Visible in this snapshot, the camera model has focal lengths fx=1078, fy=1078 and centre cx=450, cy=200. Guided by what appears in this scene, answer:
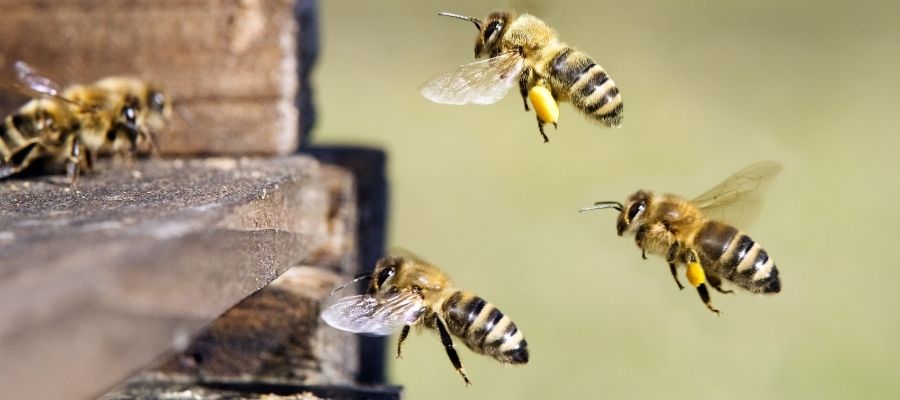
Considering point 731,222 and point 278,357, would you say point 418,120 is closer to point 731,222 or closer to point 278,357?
point 731,222

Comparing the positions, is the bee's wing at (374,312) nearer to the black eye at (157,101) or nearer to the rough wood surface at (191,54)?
the rough wood surface at (191,54)

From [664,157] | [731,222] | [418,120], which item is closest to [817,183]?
[664,157]

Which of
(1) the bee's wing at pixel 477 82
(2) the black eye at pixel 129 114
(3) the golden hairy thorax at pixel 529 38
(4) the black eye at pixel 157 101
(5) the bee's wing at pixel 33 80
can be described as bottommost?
(2) the black eye at pixel 129 114

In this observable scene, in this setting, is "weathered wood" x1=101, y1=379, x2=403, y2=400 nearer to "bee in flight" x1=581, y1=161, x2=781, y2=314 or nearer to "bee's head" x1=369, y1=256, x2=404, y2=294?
"bee's head" x1=369, y1=256, x2=404, y2=294

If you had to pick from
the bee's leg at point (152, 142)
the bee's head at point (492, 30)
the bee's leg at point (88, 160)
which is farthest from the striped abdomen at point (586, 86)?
the bee's leg at point (88, 160)

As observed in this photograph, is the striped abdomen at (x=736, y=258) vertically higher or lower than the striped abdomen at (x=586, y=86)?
lower

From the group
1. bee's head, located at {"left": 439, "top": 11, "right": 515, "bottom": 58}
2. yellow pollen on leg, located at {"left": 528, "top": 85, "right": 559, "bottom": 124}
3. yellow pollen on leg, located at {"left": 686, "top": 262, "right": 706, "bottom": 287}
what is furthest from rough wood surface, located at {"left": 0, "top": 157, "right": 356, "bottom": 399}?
yellow pollen on leg, located at {"left": 686, "top": 262, "right": 706, "bottom": 287}

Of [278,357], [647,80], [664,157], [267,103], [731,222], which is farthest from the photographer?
[647,80]
